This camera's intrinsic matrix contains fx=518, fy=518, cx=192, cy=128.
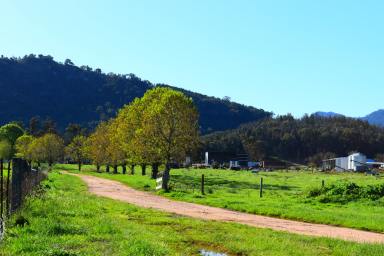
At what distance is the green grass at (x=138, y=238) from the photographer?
458 inches

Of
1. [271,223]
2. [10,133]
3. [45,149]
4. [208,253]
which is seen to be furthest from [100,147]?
[208,253]

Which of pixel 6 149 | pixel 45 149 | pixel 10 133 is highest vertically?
pixel 10 133

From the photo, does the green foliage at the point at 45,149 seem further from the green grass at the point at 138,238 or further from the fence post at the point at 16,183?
the fence post at the point at 16,183

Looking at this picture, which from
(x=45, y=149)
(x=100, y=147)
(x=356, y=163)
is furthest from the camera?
(x=356, y=163)

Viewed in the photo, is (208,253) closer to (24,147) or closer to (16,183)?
(16,183)

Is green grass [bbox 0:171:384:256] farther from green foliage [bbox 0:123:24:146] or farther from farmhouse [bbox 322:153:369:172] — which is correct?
farmhouse [bbox 322:153:369:172]

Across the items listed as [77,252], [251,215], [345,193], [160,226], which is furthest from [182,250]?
[345,193]

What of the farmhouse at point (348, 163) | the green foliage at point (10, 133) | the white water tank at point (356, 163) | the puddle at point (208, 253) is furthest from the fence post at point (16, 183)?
the farmhouse at point (348, 163)

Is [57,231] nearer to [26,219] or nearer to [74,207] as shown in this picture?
[26,219]

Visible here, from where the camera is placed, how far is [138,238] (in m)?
13.3

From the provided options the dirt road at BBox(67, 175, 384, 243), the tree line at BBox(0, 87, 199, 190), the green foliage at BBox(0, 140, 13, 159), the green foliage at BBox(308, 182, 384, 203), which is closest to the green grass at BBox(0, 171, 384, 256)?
the dirt road at BBox(67, 175, 384, 243)

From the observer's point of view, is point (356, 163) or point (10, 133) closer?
point (10, 133)

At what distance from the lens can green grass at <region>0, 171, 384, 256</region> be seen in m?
11.6

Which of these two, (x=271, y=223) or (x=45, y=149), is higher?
(x=45, y=149)
